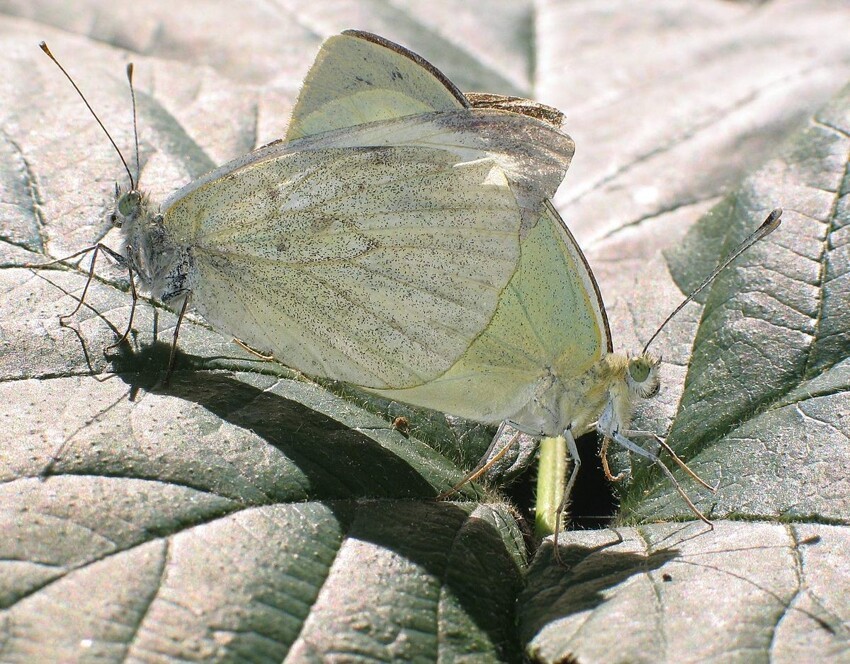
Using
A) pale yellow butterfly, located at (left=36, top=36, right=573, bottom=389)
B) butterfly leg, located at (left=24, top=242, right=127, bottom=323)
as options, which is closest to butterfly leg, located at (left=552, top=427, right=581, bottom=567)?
pale yellow butterfly, located at (left=36, top=36, right=573, bottom=389)

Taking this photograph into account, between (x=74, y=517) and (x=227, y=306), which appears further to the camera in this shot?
(x=227, y=306)

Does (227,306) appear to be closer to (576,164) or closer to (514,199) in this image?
(514,199)

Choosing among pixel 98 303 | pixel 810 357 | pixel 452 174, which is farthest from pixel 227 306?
pixel 810 357

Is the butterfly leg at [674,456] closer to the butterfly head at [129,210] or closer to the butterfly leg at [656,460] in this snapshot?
the butterfly leg at [656,460]

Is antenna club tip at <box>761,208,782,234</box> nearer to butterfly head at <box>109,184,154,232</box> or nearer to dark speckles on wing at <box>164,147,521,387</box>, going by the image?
dark speckles on wing at <box>164,147,521,387</box>

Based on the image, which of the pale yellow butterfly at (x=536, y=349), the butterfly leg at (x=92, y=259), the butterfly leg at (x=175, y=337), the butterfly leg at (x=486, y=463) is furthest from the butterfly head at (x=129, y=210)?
the butterfly leg at (x=486, y=463)

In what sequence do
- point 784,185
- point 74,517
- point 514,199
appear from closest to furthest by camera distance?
point 74,517 < point 514,199 < point 784,185

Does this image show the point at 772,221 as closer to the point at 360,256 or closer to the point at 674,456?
the point at 674,456
